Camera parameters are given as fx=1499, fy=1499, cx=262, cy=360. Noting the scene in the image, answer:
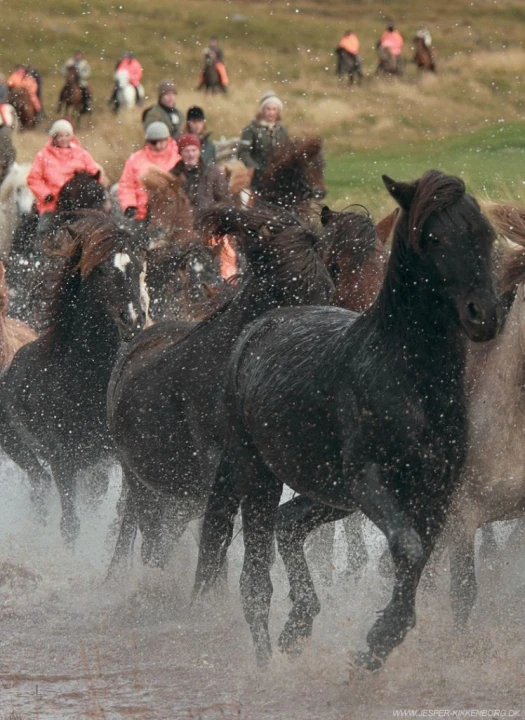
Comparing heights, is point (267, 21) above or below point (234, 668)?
below

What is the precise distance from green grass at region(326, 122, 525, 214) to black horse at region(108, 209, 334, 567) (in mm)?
12490

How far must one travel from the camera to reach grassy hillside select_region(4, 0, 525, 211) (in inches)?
1102

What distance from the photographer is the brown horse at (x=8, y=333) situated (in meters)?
10.1

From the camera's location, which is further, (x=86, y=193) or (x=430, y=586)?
(x=86, y=193)

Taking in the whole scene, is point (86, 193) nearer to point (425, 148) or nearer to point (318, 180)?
point (318, 180)

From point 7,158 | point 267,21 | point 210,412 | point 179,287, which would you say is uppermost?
point 210,412

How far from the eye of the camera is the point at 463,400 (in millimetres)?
5273

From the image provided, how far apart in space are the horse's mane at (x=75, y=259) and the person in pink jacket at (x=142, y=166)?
275 centimetres

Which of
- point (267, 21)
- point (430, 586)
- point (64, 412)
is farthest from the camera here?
point (267, 21)

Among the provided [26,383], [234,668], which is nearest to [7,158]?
[26,383]

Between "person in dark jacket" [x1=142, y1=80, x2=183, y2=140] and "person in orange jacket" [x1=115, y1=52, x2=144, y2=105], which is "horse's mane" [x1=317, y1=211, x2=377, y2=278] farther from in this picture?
"person in orange jacket" [x1=115, y1=52, x2=144, y2=105]

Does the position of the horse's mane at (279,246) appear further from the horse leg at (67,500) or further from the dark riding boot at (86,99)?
the dark riding boot at (86,99)

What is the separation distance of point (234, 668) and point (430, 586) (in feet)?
3.54

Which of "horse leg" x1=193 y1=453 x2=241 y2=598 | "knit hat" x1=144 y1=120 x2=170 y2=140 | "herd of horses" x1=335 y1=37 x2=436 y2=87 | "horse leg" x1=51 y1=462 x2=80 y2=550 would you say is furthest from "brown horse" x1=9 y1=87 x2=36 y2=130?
"horse leg" x1=193 y1=453 x2=241 y2=598
